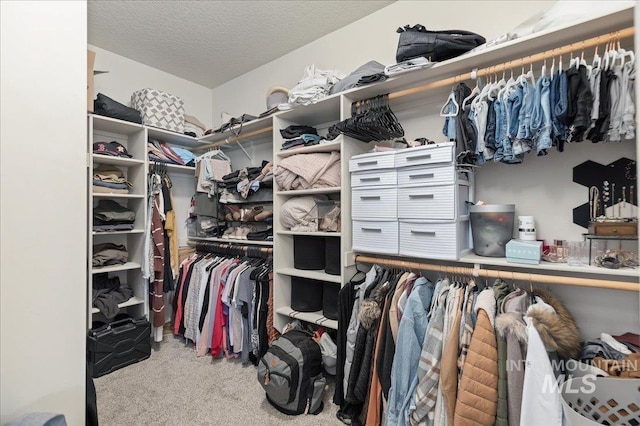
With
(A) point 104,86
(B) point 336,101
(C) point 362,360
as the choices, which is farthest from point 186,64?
(C) point 362,360

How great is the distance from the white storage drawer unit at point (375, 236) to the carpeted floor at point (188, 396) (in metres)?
1.07

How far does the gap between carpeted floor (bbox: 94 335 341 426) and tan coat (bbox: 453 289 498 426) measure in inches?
33.3

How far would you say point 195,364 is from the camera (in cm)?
243

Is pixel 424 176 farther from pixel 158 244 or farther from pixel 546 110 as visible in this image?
pixel 158 244

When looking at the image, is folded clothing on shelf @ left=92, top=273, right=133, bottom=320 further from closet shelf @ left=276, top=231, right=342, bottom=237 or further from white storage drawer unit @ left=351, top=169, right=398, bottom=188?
white storage drawer unit @ left=351, top=169, right=398, bottom=188

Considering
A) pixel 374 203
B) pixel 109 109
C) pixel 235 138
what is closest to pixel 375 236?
pixel 374 203

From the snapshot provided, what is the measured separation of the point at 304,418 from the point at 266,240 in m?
1.32

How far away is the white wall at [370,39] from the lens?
1750mm

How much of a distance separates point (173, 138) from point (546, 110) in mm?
3032

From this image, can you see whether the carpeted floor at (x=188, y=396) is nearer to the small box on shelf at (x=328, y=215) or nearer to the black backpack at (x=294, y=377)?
the black backpack at (x=294, y=377)

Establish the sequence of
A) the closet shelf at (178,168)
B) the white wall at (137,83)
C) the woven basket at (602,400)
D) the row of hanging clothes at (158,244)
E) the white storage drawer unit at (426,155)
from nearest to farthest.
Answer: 1. the woven basket at (602,400)
2. the white storage drawer unit at (426,155)
3. the row of hanging clothes at (158,244)
4. the white wall at (137,83)
5. the closet shelf at (178,168)

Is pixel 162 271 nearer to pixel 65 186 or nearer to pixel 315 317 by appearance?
pixel 315 317

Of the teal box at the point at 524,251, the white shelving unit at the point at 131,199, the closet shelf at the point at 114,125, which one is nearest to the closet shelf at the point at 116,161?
the white shelving unit at the point at 131,199

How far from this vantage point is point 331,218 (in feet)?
6.91
